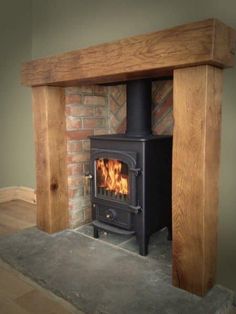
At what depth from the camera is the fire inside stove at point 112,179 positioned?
6.40ft

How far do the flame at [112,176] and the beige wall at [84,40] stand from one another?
63cm

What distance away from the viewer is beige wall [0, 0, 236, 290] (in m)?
1.55

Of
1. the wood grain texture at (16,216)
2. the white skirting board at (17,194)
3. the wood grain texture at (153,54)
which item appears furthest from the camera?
the white skirting board at (17,194)

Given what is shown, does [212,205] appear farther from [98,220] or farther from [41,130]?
[41,130]

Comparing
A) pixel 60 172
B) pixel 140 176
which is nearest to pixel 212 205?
pixel 140 176

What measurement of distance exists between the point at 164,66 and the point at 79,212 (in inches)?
54.4

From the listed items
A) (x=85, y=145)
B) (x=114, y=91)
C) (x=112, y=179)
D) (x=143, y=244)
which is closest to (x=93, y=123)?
(x=85, y=145)

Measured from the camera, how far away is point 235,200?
1.56m

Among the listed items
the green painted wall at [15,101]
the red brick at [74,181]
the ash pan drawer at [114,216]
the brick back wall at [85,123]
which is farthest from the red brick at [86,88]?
the green painted wall at [15,101]

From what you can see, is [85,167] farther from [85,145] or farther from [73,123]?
[73,123]

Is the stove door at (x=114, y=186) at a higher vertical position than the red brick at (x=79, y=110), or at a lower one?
lower

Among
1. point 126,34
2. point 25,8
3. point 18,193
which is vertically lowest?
point 18,193

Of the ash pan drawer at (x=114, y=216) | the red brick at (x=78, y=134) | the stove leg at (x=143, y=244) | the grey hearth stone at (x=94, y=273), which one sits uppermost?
the red brick at (x=78, y=134)

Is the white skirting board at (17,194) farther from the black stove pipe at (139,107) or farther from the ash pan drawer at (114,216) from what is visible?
the black stove pipe at (139,107)
